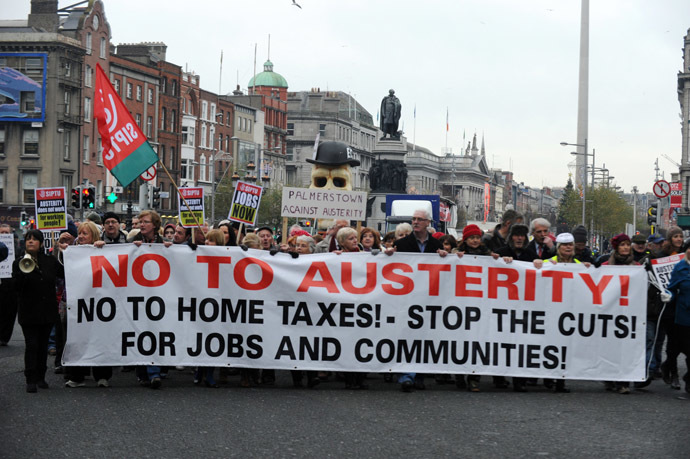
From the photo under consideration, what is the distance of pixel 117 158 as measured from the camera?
13523mm

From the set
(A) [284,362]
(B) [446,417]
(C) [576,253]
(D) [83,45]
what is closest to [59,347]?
(A) [284,362]

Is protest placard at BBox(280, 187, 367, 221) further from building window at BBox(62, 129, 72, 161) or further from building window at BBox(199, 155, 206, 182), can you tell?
building window at BBox(199, 155, 206, 182)

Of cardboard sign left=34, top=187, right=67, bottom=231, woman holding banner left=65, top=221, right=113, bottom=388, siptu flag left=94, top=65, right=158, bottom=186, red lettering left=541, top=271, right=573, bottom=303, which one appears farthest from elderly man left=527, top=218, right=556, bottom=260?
cardboard sign left=34, top=187, right=67, bottom=231

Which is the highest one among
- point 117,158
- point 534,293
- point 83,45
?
point 83,45

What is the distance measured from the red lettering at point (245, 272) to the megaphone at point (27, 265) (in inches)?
78.0

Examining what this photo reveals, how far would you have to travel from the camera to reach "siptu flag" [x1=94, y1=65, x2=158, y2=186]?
13406mm

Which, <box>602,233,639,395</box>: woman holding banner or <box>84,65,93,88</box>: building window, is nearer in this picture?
<box>602,233,639,395</box>: woman holding banner

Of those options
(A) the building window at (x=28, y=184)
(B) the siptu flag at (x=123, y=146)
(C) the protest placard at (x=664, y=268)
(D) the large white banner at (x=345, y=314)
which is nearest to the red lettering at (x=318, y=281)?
(D) the large white banner at (x=345, y=314)

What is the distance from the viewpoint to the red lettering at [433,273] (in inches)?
440

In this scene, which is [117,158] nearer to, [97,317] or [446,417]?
[97,317]

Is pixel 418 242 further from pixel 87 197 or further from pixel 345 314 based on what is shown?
pixel 87 197

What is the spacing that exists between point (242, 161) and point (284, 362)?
3451 inches

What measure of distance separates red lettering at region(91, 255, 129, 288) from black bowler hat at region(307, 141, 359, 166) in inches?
725

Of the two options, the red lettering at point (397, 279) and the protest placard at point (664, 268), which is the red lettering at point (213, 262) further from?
the protest placard at point (664, 268)
